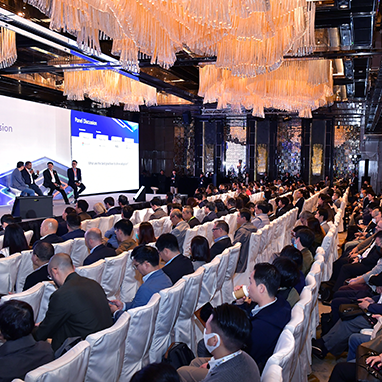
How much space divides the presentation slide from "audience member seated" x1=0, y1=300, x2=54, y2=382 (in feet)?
42.4

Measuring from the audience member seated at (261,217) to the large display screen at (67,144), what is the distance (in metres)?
7.75

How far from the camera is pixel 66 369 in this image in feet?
6.25

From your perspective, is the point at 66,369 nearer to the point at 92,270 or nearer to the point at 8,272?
the point at 92,270

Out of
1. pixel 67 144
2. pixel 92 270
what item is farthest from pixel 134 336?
pixel 67 144

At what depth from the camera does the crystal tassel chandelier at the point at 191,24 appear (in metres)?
3.93

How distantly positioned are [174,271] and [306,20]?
3365 millimetres

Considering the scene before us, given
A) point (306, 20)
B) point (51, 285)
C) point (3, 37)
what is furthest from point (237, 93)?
point (51, 285)

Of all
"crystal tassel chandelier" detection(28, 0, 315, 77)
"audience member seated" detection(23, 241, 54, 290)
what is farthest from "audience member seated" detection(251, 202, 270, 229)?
"audience member seated" detection(23, 241, 54, 290)

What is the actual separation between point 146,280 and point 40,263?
115cm

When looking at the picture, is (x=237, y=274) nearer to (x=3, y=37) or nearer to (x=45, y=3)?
(x=45, y=3)

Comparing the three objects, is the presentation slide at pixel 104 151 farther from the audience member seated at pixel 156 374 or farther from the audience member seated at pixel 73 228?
the audience member seated at pixel 156 374

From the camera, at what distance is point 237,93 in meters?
8.92

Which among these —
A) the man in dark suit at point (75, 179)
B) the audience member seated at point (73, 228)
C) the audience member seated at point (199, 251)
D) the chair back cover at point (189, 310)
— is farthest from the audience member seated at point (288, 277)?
the man in dark suit at point (75, 179)

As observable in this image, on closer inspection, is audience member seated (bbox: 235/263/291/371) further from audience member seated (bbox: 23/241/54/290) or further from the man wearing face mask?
audience member seated (bbox: 23/241/54/290)
